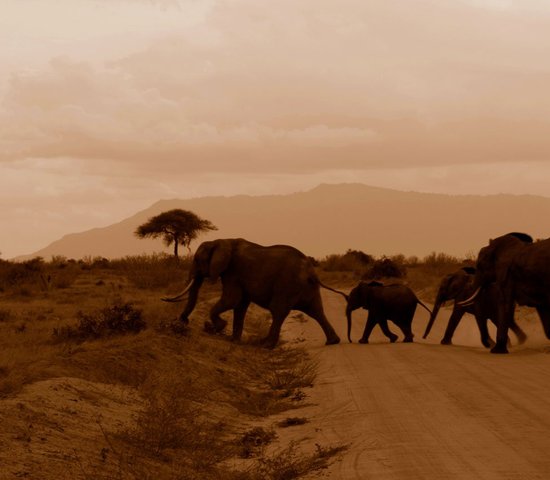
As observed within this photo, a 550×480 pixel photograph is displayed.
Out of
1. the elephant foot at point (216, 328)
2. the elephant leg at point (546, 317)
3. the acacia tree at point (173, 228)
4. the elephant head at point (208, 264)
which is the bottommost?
the elephant foot at point (216, 328)

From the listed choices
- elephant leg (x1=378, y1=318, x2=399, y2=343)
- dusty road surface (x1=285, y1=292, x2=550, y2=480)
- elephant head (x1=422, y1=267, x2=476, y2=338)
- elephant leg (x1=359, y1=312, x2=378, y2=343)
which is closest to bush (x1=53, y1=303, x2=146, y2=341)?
dusty road surface (x1=285, y1=292, x2=550, y2=480)

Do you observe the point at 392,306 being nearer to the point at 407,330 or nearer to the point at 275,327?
the point at 407,330

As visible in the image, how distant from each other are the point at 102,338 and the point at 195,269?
374 centimetres

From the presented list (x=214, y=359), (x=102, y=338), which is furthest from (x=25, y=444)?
(x=102, y=338)

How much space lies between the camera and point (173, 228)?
2653 inches

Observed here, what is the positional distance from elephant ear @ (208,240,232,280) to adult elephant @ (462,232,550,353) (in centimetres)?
477

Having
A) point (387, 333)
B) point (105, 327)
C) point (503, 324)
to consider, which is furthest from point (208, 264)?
point (503, 324)

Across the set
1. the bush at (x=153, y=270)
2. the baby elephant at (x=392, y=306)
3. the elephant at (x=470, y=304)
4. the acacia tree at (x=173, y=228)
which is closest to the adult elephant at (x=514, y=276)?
the elephant at (x=470, y=304)

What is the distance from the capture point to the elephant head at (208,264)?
2023cm

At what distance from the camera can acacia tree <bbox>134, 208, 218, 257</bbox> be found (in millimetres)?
67062

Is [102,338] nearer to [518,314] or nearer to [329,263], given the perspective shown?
[518,314]

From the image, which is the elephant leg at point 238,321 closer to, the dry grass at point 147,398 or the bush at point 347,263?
the dry grass at point 147,398

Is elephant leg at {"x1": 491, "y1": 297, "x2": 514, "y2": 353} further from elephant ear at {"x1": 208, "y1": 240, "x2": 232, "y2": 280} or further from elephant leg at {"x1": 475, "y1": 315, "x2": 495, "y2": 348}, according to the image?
elephant ear at {"x1": 208, "y1": 240, "x2": 232, "y2": 280}

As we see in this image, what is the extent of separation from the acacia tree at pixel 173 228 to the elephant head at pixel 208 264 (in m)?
45.3
